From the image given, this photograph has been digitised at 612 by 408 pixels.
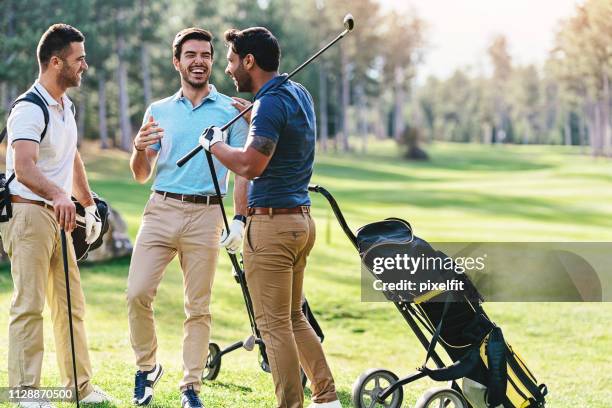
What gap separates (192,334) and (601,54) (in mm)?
58870

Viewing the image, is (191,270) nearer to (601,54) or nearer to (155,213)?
(155,213)

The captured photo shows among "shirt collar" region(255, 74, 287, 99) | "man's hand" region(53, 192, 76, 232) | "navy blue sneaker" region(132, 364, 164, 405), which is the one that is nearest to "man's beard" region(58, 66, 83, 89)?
"man's hand" region(53, 192, 76, 232)

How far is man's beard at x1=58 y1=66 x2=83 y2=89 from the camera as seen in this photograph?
16.5ft

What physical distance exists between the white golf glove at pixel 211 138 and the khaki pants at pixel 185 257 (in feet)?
2.94

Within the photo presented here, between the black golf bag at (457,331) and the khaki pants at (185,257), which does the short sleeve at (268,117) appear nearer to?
the black golf bag at (457,331)

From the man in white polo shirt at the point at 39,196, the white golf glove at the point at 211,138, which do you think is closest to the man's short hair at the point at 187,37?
the man in white polo shirt at the point at 39,196

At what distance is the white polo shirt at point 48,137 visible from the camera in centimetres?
486

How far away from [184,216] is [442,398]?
169 centimetres

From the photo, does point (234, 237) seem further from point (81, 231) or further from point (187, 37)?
point (187, 37)

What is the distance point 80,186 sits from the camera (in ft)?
17.7

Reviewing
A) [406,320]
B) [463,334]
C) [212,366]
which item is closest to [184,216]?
[406,320]

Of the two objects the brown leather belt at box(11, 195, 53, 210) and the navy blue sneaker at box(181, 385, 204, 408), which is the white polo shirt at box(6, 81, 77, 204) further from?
the navy blue sneaker at box(181, 385, 204, 408)

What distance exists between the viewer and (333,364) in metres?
8.31

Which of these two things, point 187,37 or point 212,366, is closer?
point 187,37
